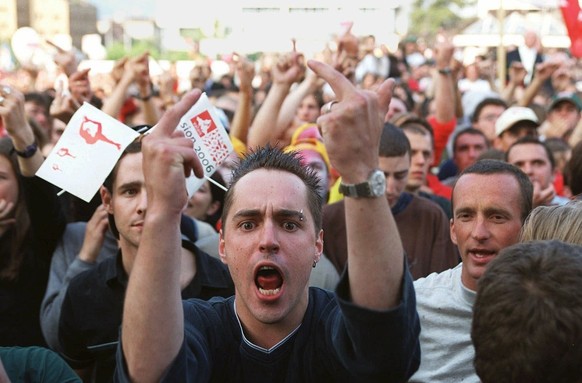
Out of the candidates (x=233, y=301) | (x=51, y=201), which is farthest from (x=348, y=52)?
(x=233, y=301)

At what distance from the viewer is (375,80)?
44.0 feet

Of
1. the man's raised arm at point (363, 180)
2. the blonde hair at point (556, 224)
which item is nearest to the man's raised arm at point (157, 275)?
the man's raised arm at point (363, 180)

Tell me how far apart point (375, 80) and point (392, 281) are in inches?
437

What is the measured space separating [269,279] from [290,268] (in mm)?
73

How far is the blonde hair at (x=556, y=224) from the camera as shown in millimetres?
3166

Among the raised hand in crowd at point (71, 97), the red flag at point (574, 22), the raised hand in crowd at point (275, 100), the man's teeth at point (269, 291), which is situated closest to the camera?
the man's teeth at point (269, 291)

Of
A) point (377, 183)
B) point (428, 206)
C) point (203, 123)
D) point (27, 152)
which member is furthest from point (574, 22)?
point (377, 183)

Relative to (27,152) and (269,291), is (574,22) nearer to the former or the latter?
(27,152)

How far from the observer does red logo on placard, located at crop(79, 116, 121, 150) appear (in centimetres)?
437

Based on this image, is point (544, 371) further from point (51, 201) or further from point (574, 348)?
point (51, 201)

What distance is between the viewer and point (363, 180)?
7.84 ft

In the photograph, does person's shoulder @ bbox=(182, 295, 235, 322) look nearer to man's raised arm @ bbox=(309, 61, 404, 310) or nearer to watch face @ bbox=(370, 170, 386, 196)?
man's raised arm @ bbox=(309, 61, 404, 310)

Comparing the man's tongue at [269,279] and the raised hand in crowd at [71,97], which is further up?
the raised hand in crowd at [71,97]

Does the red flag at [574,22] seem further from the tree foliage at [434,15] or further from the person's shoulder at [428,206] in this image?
the tree foliage at [434,15]
